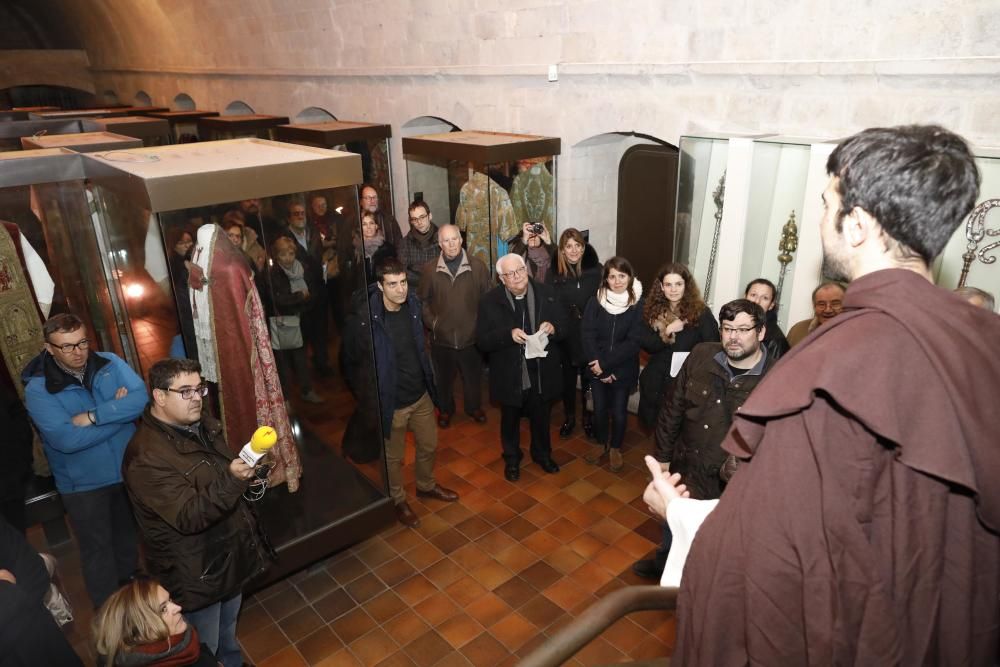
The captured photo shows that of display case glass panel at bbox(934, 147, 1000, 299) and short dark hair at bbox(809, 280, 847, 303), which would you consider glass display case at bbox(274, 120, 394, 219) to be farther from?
display case glass panel at bbox(934, 147, 1000, 299)

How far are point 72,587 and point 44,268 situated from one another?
6.92 ft

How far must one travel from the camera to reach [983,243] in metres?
3.85

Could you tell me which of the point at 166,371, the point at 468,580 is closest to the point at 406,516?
the point at 468,580

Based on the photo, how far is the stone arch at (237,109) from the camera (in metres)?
12.3

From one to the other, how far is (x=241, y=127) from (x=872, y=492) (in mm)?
9732

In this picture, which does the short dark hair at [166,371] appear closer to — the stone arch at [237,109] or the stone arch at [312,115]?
the stone arch at [312,115]

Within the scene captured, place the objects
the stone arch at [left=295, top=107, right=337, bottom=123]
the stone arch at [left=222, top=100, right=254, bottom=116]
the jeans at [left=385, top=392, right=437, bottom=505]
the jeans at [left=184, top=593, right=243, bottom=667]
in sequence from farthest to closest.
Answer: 1. the stone arch at [left=222, top=100, right=254, bottom=116]
2. the stone arch at [left=295, top=107, right=337, bottom=123]
3. the jeans at [left=385, top=392, right=437, bottom=505]
4. the jeans at [left=184, top=593, right=243, bottom=667]

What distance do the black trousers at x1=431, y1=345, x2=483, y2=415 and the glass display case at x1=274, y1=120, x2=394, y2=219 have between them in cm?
237

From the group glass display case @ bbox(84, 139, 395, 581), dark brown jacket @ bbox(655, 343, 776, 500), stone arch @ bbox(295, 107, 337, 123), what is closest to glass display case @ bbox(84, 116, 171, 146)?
stone arch @ bbox(295, 107, 337, 123)

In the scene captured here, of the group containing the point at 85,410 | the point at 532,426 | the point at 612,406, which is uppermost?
the point at 85,410

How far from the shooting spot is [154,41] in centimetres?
1446

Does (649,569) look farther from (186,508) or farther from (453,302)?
(186,508)

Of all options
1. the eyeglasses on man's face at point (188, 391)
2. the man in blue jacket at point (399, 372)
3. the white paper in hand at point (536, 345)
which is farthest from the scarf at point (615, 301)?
the eyeglasses on man's face at point (188, 391)

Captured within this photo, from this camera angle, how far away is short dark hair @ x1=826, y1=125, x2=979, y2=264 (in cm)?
118
